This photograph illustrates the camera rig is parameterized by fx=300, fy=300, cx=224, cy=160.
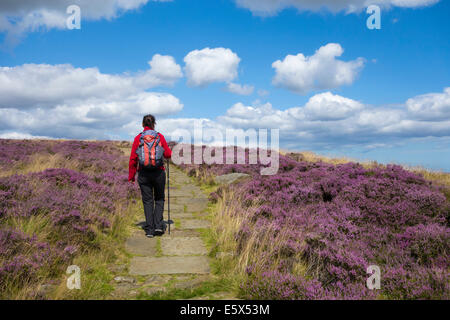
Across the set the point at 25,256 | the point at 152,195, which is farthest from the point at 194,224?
the point at 25,256

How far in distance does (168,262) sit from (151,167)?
2.22m

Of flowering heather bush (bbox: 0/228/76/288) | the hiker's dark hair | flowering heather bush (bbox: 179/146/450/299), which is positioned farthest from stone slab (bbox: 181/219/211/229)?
flowering heather bush (bbox: 0/228/76/288)

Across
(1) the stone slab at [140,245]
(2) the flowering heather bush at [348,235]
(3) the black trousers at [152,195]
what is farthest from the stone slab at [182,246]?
(2) the flowering heather bush at [348,235]

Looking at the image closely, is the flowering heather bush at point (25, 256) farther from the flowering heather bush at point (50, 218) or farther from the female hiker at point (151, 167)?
the female hiker at point (151, 167)

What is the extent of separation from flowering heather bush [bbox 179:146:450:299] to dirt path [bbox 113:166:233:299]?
906 millimetres

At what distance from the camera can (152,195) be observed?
7.22 metres

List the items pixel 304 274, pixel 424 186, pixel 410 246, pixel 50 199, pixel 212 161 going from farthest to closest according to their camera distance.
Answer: pixel 212 161 < pixel 424 186 < pixel 50 199 < pixel 410 246 < pixel 304 274

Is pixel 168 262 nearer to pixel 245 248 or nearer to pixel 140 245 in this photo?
pixel 140 245

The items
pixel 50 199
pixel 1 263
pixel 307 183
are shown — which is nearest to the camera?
pixel 1 263

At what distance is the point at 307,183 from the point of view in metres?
9.79

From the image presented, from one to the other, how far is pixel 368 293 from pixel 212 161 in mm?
14624
